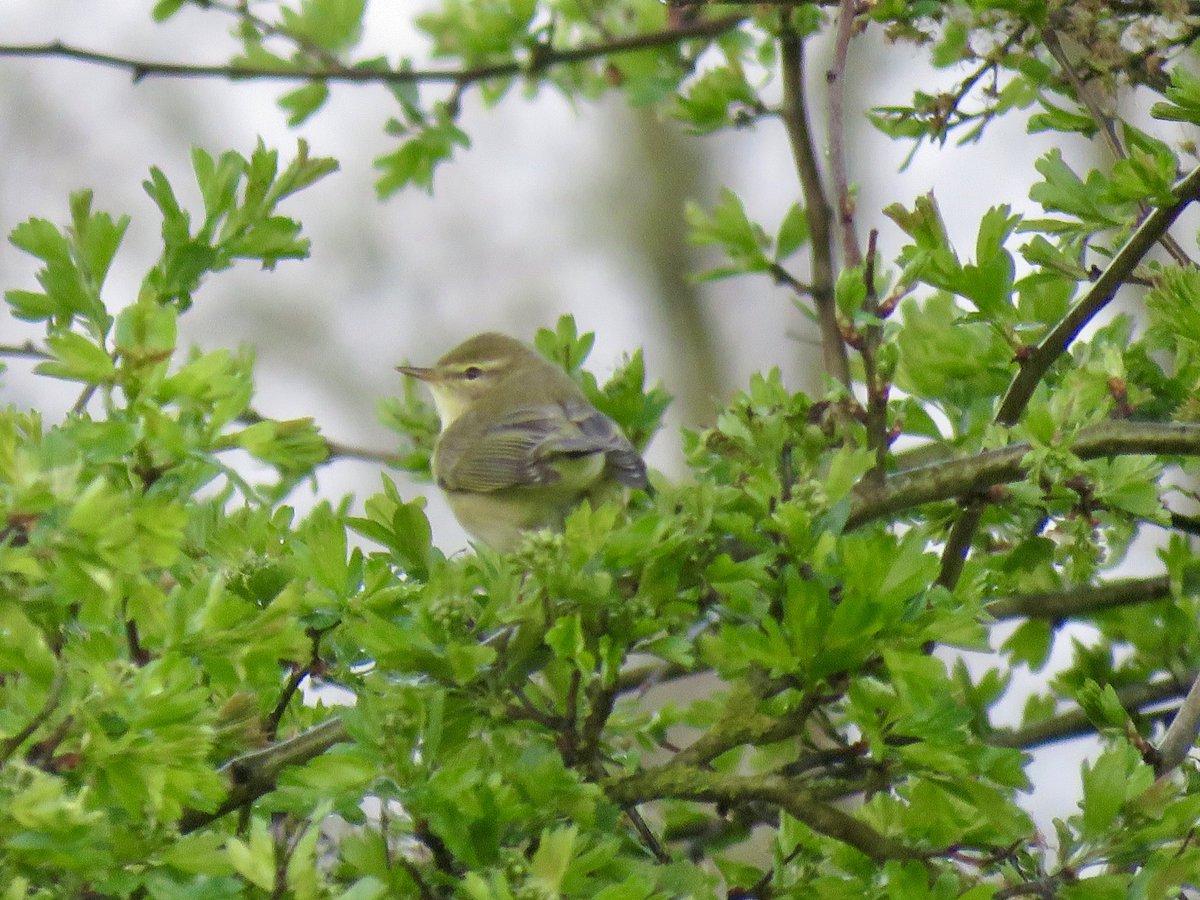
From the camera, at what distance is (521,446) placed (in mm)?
4242

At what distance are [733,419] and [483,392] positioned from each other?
3.47 m

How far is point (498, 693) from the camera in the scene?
1678mm

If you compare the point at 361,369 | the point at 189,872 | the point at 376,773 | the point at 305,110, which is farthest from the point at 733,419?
the point at 361,369

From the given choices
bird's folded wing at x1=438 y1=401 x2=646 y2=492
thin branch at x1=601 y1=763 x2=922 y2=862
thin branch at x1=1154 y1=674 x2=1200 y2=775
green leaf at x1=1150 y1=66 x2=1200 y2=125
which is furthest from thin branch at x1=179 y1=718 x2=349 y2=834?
bird's folded wing at x1=438 y1=401 x2=646 y2=492

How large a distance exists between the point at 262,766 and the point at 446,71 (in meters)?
2.18

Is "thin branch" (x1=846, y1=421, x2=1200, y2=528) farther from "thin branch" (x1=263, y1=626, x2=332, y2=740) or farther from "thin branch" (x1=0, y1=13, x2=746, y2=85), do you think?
"thin branch" (x1=0, y1=13, x2=746, y2=85)

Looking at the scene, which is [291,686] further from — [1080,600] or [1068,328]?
[1080,600]

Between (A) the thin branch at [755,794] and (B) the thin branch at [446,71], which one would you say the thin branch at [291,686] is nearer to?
(A) the thin branch at [755,794]

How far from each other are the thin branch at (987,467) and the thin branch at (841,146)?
0.31 meters

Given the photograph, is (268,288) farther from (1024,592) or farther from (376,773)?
(376,773)

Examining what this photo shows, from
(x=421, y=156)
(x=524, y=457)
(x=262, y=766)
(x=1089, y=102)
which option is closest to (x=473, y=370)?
(x=524, y=457)

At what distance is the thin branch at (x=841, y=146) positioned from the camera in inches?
78.3

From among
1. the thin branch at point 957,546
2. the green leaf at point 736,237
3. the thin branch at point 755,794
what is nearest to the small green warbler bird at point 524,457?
the green leaf at point 736,237

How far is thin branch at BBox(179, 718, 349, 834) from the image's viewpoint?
67.5 inches
